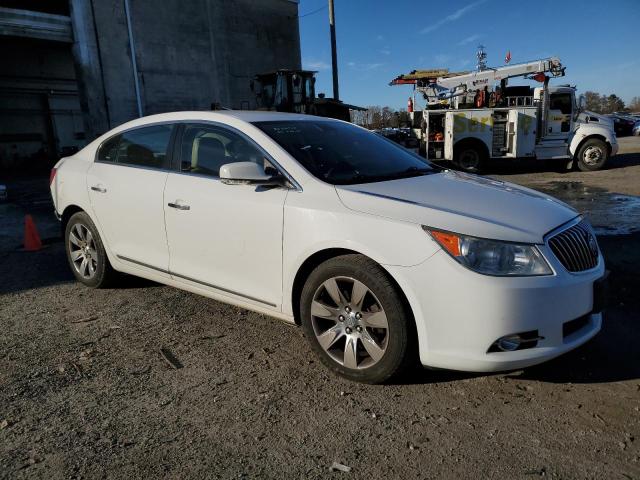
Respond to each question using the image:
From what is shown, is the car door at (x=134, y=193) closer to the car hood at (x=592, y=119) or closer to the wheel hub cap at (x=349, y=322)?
the wheel hub cap at (x=349, y=322)

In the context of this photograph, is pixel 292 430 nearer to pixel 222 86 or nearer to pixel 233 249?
pixel 233 249

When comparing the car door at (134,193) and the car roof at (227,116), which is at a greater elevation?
the car roof at (227,116)

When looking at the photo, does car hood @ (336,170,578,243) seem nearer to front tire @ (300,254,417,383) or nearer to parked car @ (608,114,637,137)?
Result: front tire @ (300,254,417,383)

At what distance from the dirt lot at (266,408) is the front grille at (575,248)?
2.28 ft

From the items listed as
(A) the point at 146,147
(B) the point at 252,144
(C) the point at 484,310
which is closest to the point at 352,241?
(C) the point at 484,310

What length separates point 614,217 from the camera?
7.42 meters

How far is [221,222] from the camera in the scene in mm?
3229

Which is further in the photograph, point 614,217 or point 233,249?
point 614,217

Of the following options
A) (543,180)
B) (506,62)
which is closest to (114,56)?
(506,62)

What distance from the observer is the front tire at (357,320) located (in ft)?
8.38

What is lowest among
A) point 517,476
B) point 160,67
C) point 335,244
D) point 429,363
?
point 517,476

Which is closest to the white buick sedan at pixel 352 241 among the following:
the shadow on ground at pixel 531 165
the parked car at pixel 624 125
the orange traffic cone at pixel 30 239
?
the orange traffic cone at pixel 30 239

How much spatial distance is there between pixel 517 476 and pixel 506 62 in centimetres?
1667

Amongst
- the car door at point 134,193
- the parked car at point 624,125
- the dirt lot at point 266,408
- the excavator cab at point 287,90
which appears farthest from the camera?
the parked car at point 624,125
